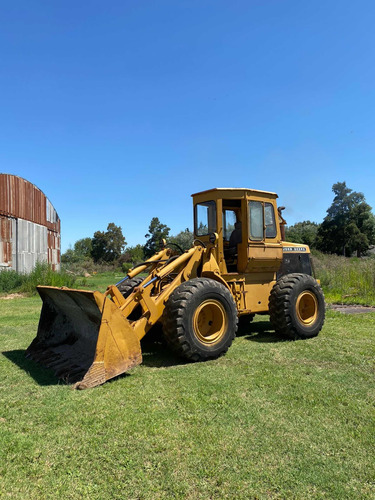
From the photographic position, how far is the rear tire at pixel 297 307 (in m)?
6.63

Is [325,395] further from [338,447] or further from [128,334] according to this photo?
[128,334]

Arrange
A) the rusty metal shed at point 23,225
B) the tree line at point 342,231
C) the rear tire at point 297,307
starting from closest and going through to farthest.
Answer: the rear tire at point 297,307, the rusty metal shed at point 23,225, the tree line at point 342,231

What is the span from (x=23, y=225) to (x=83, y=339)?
15282 mm

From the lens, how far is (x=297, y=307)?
683 cm

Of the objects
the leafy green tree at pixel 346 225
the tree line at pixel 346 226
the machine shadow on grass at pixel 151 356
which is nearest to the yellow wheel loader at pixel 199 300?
the machine shadow on grass at pixel 151 356

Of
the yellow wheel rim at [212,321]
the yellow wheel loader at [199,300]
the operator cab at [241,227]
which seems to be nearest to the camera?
the yellow wheel loader at [199,300]

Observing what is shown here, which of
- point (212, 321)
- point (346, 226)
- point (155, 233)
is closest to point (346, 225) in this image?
point (346, 226)

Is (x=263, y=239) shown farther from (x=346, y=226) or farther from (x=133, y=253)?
(x=133, y=253)

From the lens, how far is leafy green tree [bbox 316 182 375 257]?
40.6 metres

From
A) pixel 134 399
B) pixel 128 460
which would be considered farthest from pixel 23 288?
pixel 128 460

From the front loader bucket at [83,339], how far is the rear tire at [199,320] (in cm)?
63

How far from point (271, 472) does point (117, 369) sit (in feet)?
7.65

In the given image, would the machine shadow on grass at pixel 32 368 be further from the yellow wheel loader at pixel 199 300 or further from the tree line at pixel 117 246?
the tree line at pixel 117 246

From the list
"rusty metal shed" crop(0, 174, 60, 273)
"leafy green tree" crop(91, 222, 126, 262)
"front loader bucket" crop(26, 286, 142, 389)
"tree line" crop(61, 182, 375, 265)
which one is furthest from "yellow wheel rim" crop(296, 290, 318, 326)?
"leafy green tree" crop(91, 222, 126, 262)
